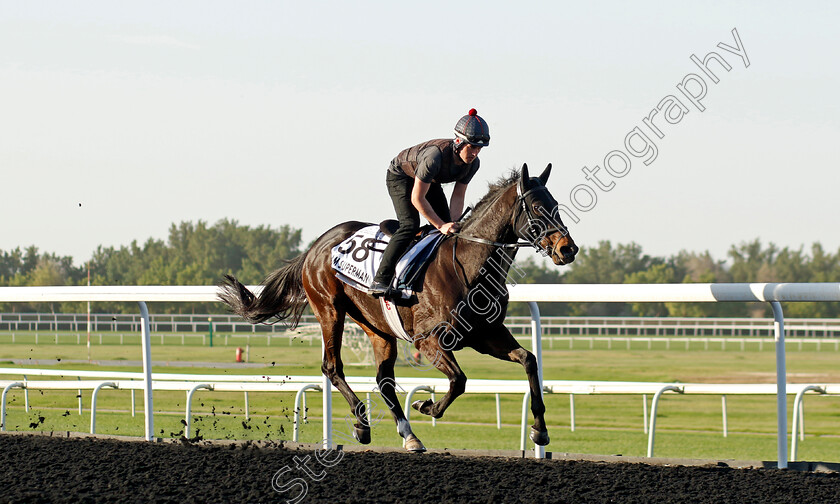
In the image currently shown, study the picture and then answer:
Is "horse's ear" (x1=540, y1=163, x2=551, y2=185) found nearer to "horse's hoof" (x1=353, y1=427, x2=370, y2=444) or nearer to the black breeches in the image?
the black breeches

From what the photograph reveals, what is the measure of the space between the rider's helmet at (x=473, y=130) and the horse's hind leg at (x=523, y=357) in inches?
33.6

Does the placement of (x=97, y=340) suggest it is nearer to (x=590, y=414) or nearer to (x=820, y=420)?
(x=590, y=414)

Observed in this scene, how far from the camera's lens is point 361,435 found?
4.82m

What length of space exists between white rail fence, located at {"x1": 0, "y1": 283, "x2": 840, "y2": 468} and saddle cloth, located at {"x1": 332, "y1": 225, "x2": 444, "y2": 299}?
455 millimetres

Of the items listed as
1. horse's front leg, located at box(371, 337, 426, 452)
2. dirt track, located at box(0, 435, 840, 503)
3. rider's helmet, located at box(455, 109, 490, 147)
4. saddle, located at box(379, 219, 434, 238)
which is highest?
rider's helmet, located at box(455, 109, 490, 147)

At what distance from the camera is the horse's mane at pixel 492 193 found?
445 centimetres

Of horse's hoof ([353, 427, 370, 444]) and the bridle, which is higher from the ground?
the bridle

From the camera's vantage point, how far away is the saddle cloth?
4.59m

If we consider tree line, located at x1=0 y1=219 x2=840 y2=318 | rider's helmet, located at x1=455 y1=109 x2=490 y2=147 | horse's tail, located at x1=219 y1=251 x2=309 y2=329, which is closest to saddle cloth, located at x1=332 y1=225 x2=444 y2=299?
rider's helmet, located at x1=455 y1=109 x2=490 y2=147

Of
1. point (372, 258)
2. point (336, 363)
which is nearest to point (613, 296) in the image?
point (372, 258)

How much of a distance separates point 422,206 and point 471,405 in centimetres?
1579

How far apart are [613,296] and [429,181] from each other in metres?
0.99

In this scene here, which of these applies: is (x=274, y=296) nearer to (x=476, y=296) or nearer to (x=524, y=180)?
(x=476, y=296)

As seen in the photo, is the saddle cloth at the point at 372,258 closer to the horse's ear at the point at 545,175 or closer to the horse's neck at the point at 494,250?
the horse's neck at the point at 494,250
